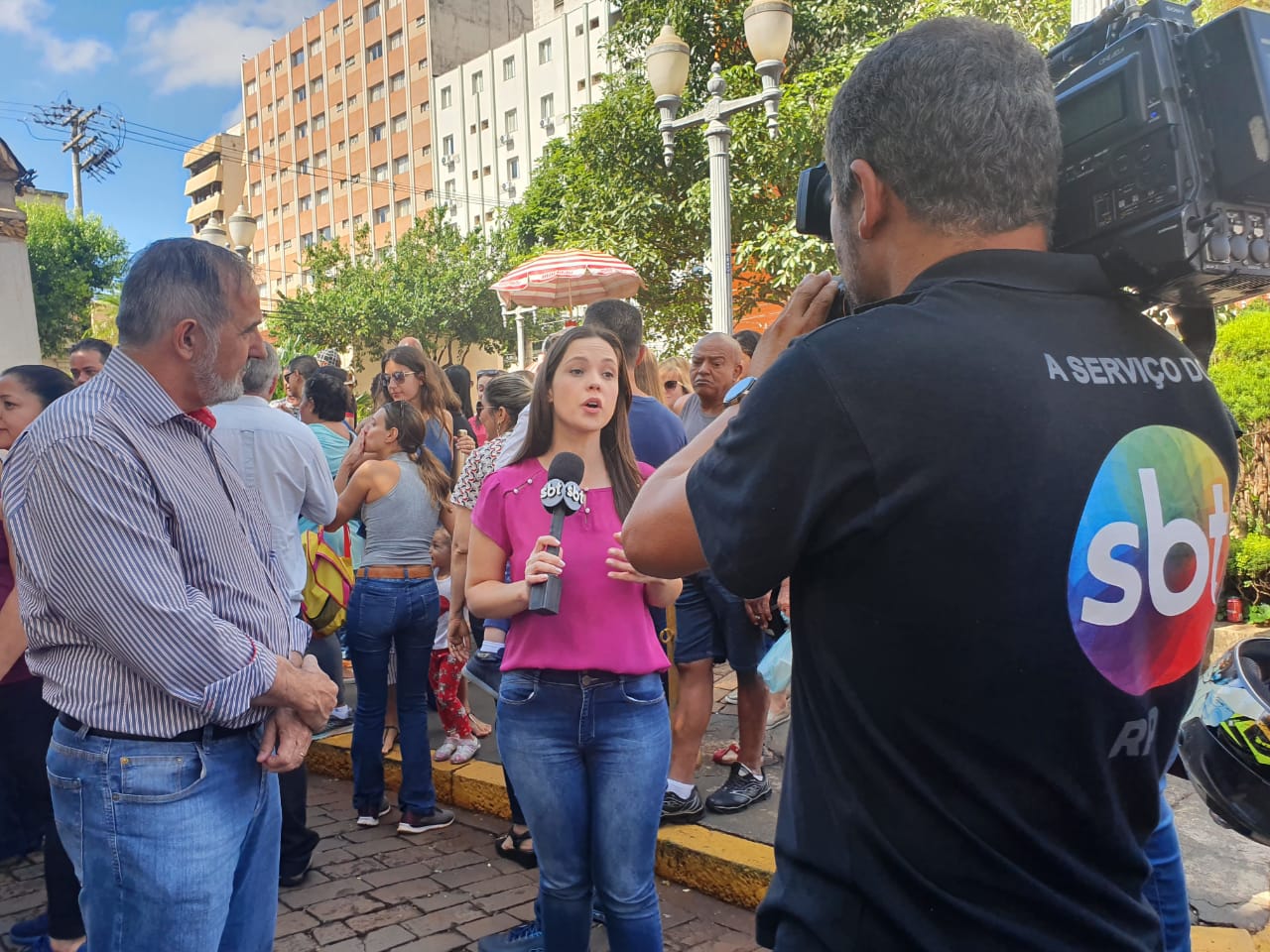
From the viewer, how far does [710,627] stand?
476cm

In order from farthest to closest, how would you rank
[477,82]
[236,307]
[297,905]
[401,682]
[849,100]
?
[477,82] → [401,682] → [297,905] → [236,307] → [849,100]

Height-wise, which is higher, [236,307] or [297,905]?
[236,307]

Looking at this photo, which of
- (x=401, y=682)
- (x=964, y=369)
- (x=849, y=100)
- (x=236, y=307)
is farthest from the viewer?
(x=401, y=682)

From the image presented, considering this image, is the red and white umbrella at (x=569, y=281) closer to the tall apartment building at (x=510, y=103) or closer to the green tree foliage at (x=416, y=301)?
the green tree foliage at (x=416, y=301)

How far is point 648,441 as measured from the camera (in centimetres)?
421

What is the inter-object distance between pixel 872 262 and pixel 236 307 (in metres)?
1.75

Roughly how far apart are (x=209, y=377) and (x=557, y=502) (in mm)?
1031

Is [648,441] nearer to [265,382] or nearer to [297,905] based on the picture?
[265,382]

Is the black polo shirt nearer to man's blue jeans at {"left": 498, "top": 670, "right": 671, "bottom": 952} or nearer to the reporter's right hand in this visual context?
the reporter's right hand

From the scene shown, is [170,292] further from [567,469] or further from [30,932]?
[30,932]

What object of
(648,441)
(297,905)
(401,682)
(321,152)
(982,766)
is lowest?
(297,905)

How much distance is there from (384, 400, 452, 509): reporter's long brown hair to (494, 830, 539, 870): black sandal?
1.69m

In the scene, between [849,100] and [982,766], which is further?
[849,100]

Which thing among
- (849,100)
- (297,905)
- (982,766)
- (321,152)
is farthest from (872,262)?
(321,152)
